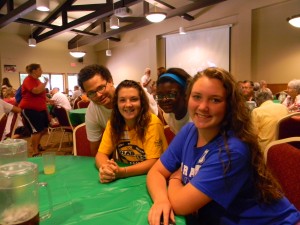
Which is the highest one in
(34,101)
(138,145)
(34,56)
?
(34,56)

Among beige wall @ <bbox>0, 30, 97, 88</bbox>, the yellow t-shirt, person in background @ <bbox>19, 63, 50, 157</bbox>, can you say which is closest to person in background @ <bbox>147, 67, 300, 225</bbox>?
the yellow t-shirt

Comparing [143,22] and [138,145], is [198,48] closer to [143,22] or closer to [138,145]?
[143,22]

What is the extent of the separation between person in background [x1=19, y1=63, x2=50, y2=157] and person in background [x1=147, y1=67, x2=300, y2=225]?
3455 mm

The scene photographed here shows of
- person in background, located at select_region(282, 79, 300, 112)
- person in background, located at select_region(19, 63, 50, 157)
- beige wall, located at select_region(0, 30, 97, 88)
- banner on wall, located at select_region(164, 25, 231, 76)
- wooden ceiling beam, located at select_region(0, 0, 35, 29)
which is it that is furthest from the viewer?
beige wall, located at select_region(0, 30, 97, 88)

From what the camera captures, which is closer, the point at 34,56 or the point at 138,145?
the point at 138,145

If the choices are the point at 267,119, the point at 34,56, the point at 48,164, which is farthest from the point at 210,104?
the point at 34,56

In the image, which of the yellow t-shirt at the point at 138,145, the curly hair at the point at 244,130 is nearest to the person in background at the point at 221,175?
the curly hair at the point at 244,130

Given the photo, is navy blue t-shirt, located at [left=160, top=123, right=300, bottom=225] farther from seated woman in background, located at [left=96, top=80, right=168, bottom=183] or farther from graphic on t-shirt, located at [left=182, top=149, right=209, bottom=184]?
seated woman in background, located at [left=96, top=80, right=168, bottom=183]

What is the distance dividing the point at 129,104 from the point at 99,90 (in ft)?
1.09

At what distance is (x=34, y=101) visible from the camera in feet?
13.1

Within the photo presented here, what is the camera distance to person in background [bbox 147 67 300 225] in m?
0.91

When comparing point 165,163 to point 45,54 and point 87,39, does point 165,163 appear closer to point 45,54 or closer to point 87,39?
point 87,39

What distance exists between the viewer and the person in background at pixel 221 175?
907 millimetres

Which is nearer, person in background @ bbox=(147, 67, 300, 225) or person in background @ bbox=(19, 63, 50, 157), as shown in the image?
person in background @ bbox=(147, 67, 300, 225)
